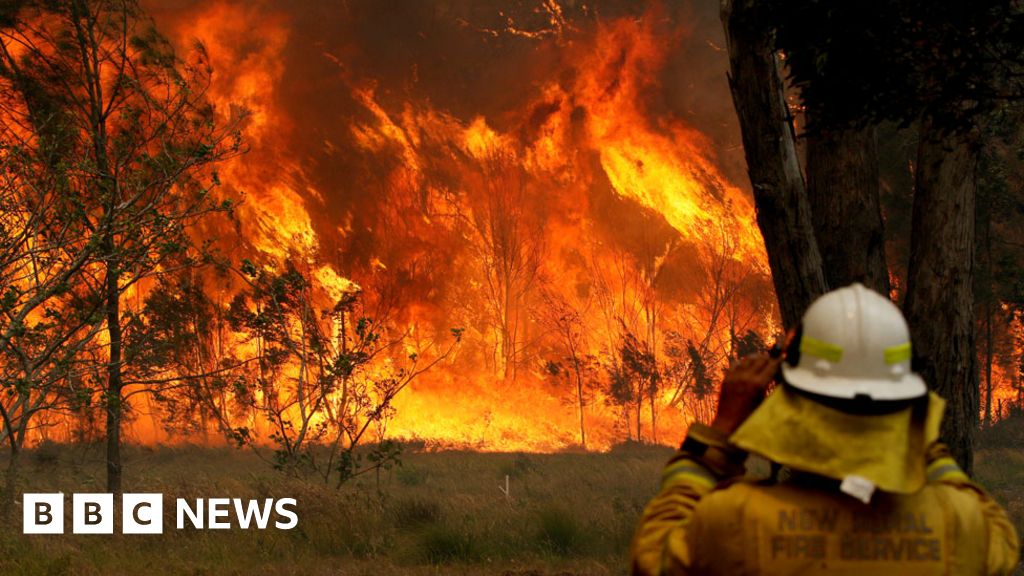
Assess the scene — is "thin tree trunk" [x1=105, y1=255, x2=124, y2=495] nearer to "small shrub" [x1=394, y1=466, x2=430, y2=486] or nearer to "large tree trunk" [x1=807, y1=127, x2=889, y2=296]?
"small shrub" [x1=394, y1=466, x2=430, y2=486]

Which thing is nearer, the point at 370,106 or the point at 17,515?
the point at 17,515

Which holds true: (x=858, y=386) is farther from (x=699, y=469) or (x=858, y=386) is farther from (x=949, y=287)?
(x=949, y=287)

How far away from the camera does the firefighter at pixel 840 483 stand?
197 centimetres

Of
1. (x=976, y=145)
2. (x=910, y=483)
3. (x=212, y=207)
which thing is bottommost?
(x=910, y=483)

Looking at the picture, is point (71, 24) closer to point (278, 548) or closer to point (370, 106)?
point (278, 548)

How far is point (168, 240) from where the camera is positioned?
1016 centimetres

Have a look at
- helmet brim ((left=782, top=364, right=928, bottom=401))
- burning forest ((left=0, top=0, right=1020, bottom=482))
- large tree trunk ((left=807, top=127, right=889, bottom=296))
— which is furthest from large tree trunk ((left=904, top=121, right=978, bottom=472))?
burning forest ((left=0, top=0, right=1020, bottom=482))

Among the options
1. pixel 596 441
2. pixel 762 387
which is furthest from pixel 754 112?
pixel 596 441

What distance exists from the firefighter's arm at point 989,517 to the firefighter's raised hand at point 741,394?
0.43 m

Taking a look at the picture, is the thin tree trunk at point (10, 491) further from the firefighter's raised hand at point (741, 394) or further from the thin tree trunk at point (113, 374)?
the firefighter's raised hand at point (741, 394)

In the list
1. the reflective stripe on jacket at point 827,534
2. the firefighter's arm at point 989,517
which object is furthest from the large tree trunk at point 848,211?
the reflective stripe on jacket at point 827,534

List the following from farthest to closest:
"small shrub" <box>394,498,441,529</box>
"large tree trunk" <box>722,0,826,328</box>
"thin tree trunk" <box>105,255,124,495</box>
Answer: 1. "thin tree trunk" <box>105,255,124,495</box>
2. "small shrub" <box>394,498,441,529</box>
3. "large tree trunk" <box>722,0,826,328</box>

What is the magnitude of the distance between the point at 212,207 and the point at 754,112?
255 inches

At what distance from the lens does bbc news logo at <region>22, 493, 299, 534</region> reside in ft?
32.3
